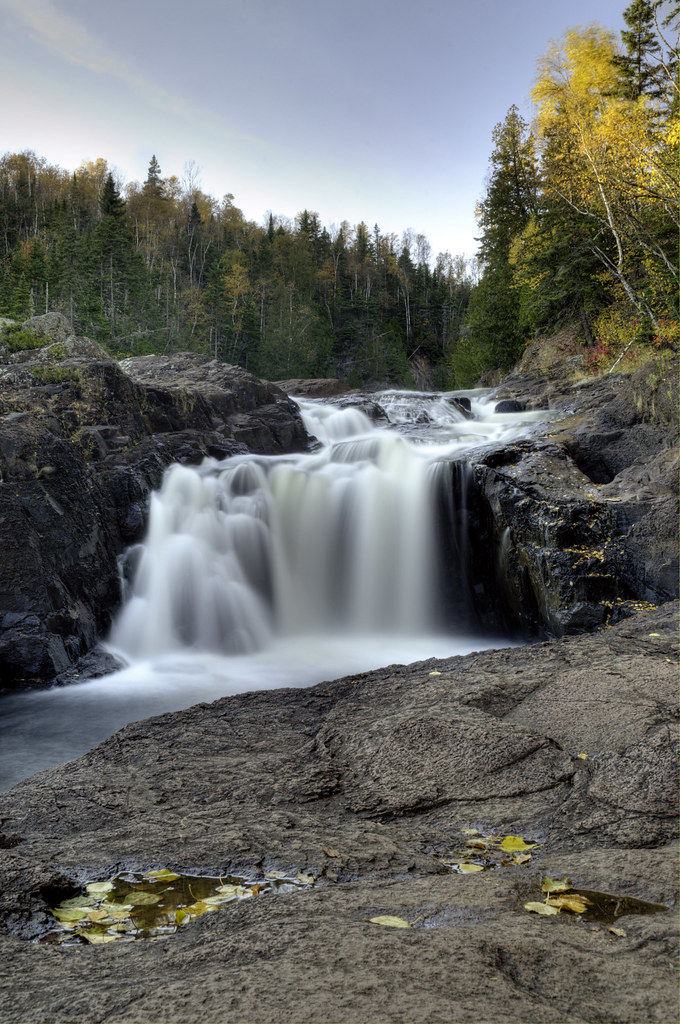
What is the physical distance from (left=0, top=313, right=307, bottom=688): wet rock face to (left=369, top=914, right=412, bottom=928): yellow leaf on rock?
259 inches

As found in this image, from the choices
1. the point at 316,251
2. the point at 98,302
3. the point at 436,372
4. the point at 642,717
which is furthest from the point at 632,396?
the point at 316,251

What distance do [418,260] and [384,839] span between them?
73168 millimetres

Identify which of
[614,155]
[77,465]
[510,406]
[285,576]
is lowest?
Answer: [285,576]

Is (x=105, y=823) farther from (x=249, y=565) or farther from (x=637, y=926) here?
(x=249, y=565)

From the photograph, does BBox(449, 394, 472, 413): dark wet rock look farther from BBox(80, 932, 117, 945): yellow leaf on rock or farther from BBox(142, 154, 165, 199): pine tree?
BBox(142, 154, 165, 199): pine tree

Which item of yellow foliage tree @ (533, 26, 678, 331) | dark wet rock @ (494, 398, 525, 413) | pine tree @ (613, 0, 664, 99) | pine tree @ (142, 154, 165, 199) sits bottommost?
dark wet rock @ (494, 398, 525, 413)

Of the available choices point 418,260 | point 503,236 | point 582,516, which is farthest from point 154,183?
point 582,516

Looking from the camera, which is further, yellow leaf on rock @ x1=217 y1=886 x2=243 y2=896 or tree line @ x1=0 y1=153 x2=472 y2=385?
tree line @ x1=0 y1=153 x2=472 y2=385

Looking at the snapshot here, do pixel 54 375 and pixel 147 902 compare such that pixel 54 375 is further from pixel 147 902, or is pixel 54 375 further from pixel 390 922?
pixel 390 922

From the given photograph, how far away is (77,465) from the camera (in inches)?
352

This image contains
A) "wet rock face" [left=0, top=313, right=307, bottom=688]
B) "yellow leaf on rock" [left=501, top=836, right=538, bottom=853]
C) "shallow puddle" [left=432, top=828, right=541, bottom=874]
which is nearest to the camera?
"shallow puddle" [left=432, top=828, right=541, bottom=874]

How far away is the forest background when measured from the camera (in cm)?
1269

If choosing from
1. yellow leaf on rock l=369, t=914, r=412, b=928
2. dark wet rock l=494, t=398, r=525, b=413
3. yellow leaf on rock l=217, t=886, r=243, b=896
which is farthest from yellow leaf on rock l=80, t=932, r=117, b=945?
dark wet rock l=494, t=398, r=525, b=413

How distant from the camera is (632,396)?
395 inches
